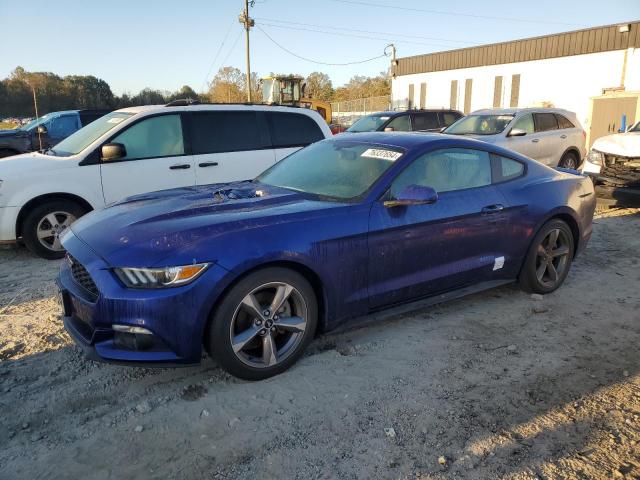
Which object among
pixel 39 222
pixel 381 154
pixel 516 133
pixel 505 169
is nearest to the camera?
pixel 381 154

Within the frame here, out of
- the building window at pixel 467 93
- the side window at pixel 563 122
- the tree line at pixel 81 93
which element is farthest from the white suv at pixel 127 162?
the tree line at pixel 81 93

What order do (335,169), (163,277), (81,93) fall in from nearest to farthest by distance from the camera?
(163,277)
(335,169)
(81,93)

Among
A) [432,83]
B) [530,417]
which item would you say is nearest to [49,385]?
[530,417]

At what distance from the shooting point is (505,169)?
4.47 meters

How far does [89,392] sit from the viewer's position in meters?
3.10

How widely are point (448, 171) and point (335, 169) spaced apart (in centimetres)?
92

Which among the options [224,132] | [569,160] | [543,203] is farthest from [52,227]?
[569,160]

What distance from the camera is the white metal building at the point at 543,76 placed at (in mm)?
21463

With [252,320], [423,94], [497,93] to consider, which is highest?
[423,94]

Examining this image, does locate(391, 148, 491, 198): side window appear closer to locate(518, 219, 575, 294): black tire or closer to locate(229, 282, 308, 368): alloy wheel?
locate(518, 219, 575, 294): black tire

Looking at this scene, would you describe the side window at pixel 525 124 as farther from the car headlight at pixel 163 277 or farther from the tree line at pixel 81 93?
the tree line at pixel 81 93

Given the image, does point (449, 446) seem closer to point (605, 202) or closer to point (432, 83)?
point (605, 202)

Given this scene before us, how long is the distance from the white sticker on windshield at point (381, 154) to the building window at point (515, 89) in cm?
2750

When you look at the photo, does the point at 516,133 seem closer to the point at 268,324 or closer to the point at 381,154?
the point at 381,154
